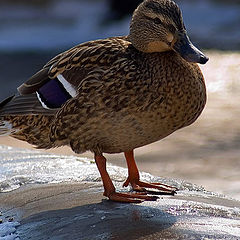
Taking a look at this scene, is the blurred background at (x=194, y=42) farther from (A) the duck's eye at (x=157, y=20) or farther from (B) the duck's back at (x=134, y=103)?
(A) the duck's eye at (x=157, y=20)

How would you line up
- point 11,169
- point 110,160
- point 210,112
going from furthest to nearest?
point 210,112, point 110,160, point 11,169

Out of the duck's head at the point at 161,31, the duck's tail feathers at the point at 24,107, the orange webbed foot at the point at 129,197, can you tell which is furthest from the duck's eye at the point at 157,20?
the orange webbed foot at the point at 129,197

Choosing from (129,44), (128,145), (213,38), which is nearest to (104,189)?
(128,145)

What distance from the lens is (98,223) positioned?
4188mm

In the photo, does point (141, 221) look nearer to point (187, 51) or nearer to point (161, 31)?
point (187, 51)

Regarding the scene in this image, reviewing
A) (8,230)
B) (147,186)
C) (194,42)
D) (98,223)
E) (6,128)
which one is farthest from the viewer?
(194,42)

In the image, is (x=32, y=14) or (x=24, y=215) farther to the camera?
(x=32, y=14)

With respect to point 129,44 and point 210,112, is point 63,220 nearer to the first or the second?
point 129,44

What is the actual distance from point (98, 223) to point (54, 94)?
0.98m

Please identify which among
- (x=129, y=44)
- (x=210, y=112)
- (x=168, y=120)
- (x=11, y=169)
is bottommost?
(x=210, y=112)

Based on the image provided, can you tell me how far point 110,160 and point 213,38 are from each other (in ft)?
21.8

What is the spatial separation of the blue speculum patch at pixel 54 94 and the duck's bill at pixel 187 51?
715 millimetres

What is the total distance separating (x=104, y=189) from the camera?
470 centimetres

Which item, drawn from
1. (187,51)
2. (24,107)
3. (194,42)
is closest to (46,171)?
(24,107)
